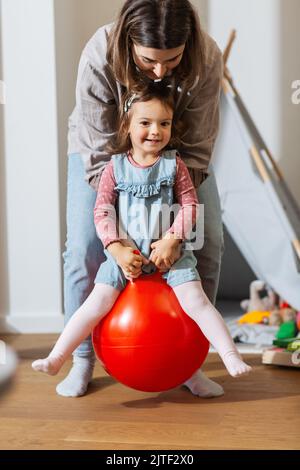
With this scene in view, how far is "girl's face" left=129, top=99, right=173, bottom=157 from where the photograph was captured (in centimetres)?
187

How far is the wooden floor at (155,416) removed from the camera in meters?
1.66

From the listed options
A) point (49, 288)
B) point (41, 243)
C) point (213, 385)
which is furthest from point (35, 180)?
point (213, 385)

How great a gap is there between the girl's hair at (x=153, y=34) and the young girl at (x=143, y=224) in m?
0.09

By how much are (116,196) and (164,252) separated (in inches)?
8.4

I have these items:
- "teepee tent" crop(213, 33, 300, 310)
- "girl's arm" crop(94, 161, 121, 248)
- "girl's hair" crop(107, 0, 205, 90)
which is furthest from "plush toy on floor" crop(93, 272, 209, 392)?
"teepee tent" crop(213, 33, 300, 310)

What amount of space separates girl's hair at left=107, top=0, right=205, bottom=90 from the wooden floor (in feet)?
2.67

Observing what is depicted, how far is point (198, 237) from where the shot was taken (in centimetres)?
203

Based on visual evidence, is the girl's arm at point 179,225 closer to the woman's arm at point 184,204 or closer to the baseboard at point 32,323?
the woman's arm at point 184,204

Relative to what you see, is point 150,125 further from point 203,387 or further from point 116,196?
point 203,387

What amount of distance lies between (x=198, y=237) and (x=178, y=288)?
22 cm

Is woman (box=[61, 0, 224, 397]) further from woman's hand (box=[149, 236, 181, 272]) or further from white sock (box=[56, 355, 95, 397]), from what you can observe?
woman's hand (box=[149, 236, 181, 272])

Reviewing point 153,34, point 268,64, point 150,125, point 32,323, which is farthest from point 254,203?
point 153,34

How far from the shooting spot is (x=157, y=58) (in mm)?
1688
